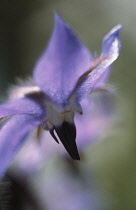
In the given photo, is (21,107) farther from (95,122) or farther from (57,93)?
(95,122)

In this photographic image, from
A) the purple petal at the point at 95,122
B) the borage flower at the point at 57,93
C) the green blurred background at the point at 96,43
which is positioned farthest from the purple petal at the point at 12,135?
the green blurred background at the point at 96,43

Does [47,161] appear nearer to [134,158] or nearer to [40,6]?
[134,158]

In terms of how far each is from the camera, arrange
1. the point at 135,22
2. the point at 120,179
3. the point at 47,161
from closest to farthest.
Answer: the point at 47,161 < the point at 120,179 < the point at 135,22

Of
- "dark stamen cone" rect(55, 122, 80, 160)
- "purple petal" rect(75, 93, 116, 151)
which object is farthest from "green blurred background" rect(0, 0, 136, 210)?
"dark stamen cone" rect(55, 122, 80, 160)

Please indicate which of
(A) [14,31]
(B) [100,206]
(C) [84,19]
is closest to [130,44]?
(C) [84,19]

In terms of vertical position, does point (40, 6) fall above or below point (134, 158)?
above

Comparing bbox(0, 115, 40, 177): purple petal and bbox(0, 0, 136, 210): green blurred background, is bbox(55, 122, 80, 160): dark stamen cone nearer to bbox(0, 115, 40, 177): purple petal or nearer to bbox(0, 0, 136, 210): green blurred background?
bbox(0, 115, 40, 177): purple petal

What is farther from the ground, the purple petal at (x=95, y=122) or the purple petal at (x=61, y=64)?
the purple petal at (x=61, y=64)

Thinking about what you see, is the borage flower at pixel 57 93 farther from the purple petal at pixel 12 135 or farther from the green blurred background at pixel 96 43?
the green blurred background at pixel 96 43
